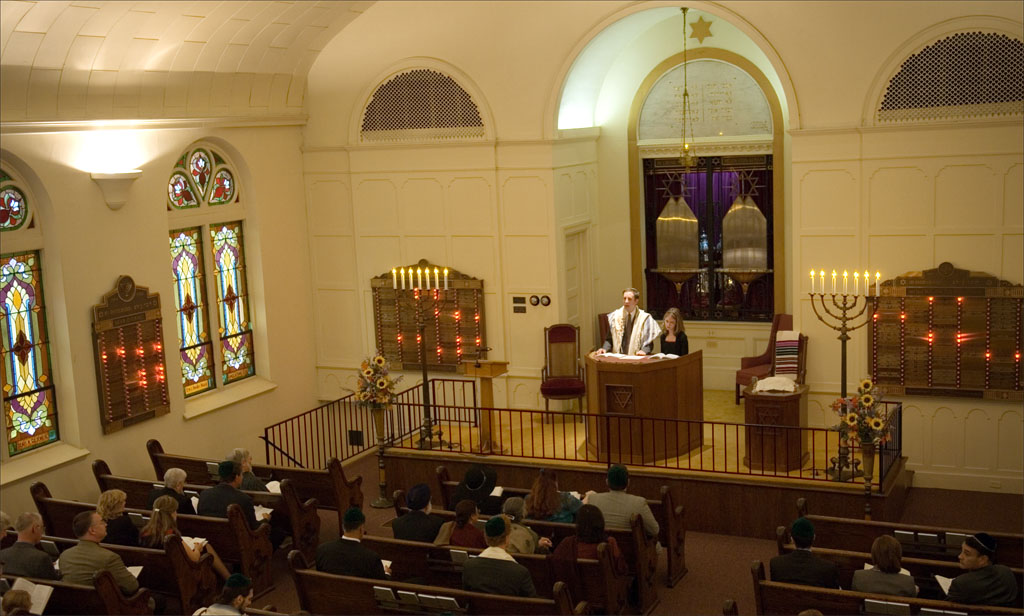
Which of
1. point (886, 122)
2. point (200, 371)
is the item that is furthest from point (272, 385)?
point (886, 122)

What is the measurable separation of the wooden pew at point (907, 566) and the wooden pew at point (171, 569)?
4.66 meters

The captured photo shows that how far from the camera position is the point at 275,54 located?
1297 cm

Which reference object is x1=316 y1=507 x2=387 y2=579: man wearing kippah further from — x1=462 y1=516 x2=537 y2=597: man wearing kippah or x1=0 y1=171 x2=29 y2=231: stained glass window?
x1=0 y1=171 x2=29 y2=231: stained glass window

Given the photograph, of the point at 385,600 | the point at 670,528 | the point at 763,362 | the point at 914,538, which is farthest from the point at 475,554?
the point at 763,362

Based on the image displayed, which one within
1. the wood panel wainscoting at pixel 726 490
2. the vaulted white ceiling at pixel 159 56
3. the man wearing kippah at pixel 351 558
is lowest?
the wood panel wainscoting at pixel 726 490

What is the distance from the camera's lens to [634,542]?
836 cm

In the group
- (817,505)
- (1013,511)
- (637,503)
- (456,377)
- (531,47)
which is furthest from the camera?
(456,377)

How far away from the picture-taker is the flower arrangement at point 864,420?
31.5 feet

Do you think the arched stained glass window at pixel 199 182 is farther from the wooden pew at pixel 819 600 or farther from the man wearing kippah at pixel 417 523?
the wooden pew at pixel 819 600

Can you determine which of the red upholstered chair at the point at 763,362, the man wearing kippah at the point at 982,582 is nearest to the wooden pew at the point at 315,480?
the red upholstered chair at the point at 763,362

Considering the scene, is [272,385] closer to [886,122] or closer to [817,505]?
[817,505]

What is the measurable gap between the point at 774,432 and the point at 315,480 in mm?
4641

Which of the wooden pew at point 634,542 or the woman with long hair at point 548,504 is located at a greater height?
the woman with long hair at point 548,504

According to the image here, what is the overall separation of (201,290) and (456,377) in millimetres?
3447
